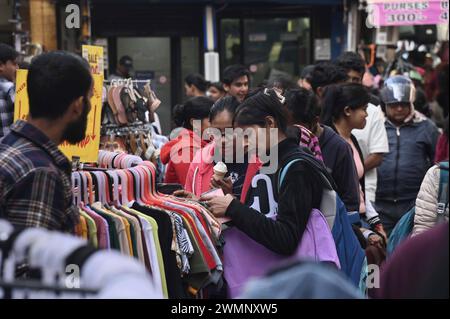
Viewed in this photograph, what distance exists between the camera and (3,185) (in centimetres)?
267

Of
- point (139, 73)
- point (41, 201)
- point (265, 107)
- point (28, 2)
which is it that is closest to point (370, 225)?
point (265, 107)

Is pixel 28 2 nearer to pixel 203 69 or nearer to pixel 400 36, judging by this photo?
pixel 203 69

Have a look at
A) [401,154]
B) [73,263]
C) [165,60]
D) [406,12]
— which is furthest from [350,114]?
[165,60]

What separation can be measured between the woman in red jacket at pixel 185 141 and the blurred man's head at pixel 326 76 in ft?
3.52

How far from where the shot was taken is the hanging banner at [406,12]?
10555 mm

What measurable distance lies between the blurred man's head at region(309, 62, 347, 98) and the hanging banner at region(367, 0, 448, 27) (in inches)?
155

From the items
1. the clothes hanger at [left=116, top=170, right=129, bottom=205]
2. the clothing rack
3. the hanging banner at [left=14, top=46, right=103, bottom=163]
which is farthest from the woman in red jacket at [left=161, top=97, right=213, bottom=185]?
the clothing rack

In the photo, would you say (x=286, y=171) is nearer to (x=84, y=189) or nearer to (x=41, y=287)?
(x=84, y=189)

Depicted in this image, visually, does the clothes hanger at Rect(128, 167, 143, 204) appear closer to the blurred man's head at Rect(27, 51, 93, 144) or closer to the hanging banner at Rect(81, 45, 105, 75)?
the blurred man's head at Rect(27, 51, 93, 144)

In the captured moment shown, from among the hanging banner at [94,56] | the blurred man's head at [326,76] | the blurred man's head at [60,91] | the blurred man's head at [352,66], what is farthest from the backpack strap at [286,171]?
the blurred man's head at [352,66]

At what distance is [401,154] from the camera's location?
6.97m

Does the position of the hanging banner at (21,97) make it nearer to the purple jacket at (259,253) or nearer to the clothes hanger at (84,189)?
the clothes hanger at (84,189)

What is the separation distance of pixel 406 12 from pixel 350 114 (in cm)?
556
